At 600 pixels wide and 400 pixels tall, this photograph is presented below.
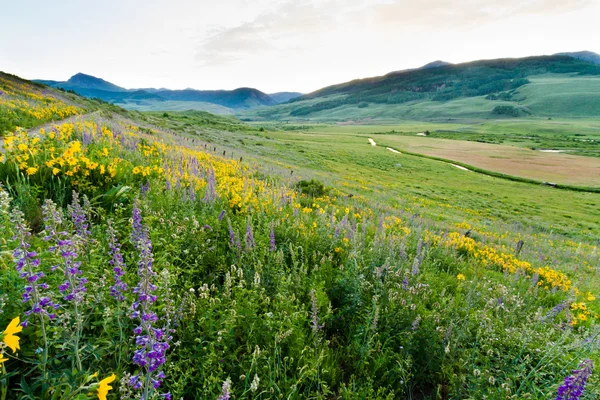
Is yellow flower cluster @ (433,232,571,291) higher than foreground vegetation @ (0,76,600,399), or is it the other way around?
foreground vegetation @ (0,76,600,399)

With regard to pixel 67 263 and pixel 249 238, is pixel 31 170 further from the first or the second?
pixel 67 263

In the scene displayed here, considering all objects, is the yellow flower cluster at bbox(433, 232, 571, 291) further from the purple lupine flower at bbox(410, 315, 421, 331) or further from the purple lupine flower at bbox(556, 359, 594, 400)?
the purple lupine flower at bbox(556, 359, 594, 400)

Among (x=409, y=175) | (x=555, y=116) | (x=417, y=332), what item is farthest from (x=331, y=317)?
(x=555, y=116)

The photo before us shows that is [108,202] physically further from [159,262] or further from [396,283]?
[396,283]

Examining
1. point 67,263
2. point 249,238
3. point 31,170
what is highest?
point 31,170

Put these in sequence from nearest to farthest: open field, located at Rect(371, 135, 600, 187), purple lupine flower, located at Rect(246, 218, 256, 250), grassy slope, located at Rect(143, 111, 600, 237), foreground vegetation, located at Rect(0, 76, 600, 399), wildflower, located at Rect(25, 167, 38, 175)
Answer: foreground vegetation, located at Rect(0, 76, 600, 399), purple lupine flower, located at Rect(246, 218, 256, 250), wildflower, located at Rect(25, 167, 38, 175), grassy slope, located at Rect(143, 111, 600, 237), open field, located at Rect(371, 135, 600, 187)

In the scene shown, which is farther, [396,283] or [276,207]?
[276,207]

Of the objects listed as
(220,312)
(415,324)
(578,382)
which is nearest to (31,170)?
(220,312)

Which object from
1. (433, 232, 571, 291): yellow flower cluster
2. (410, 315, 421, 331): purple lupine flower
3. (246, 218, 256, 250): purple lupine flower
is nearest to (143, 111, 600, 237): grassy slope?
(433, 232, 571, 291): yellow flower cluster

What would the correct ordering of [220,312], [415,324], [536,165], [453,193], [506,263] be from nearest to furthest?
[220,312], [415,324], [506,263], [453,193], [536,165]

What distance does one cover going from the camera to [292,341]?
2.88 metres

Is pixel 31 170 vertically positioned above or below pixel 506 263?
above

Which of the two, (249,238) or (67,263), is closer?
(67,263)

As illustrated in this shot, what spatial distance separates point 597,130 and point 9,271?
6582 inches
